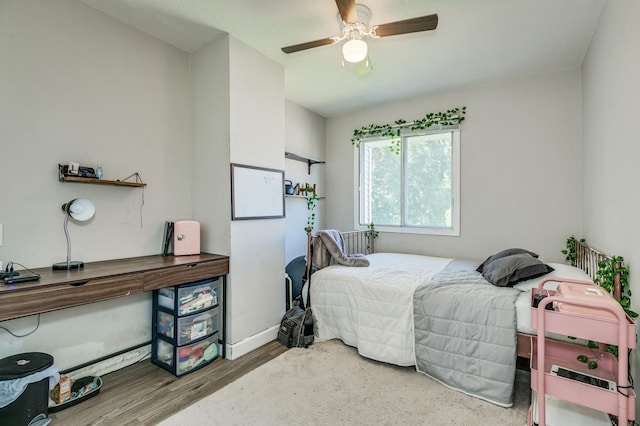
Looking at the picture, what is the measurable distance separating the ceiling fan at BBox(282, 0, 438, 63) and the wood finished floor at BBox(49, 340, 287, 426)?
2407mm

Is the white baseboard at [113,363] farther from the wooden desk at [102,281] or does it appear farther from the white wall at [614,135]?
the white wall at [614,135]

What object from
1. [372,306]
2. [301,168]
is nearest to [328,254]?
[372,306]

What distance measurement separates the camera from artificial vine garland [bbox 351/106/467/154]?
358 centimetres

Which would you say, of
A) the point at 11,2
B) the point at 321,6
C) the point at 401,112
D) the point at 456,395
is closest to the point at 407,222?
the point at 401,112

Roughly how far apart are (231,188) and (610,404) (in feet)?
8.42

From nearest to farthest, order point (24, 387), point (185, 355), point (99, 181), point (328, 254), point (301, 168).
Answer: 1. point (24, 387)
2. point (99, 181)
3. point (185, 355)
4. point (328, 254)
5. point (301, 168)

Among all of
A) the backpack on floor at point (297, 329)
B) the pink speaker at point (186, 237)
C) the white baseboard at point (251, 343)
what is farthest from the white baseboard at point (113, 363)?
the backpack on floor at point (297, 329)

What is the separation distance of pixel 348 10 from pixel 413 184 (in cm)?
254

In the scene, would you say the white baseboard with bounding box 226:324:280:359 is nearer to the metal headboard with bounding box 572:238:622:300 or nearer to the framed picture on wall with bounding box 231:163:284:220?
the framed picture on wall with bounding box 231:163:284:220

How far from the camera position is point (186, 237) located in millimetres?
2584

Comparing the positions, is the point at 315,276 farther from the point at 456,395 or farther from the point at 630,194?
the point at 630,194

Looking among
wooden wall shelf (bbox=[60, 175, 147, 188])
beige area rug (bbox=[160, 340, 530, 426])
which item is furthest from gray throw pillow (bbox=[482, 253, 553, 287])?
wooden wall shelf (bbox=[60, 175, 147, 188])

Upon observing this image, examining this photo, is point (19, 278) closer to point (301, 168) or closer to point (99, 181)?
point (99, 181)

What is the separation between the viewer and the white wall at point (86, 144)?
6.27 feet
